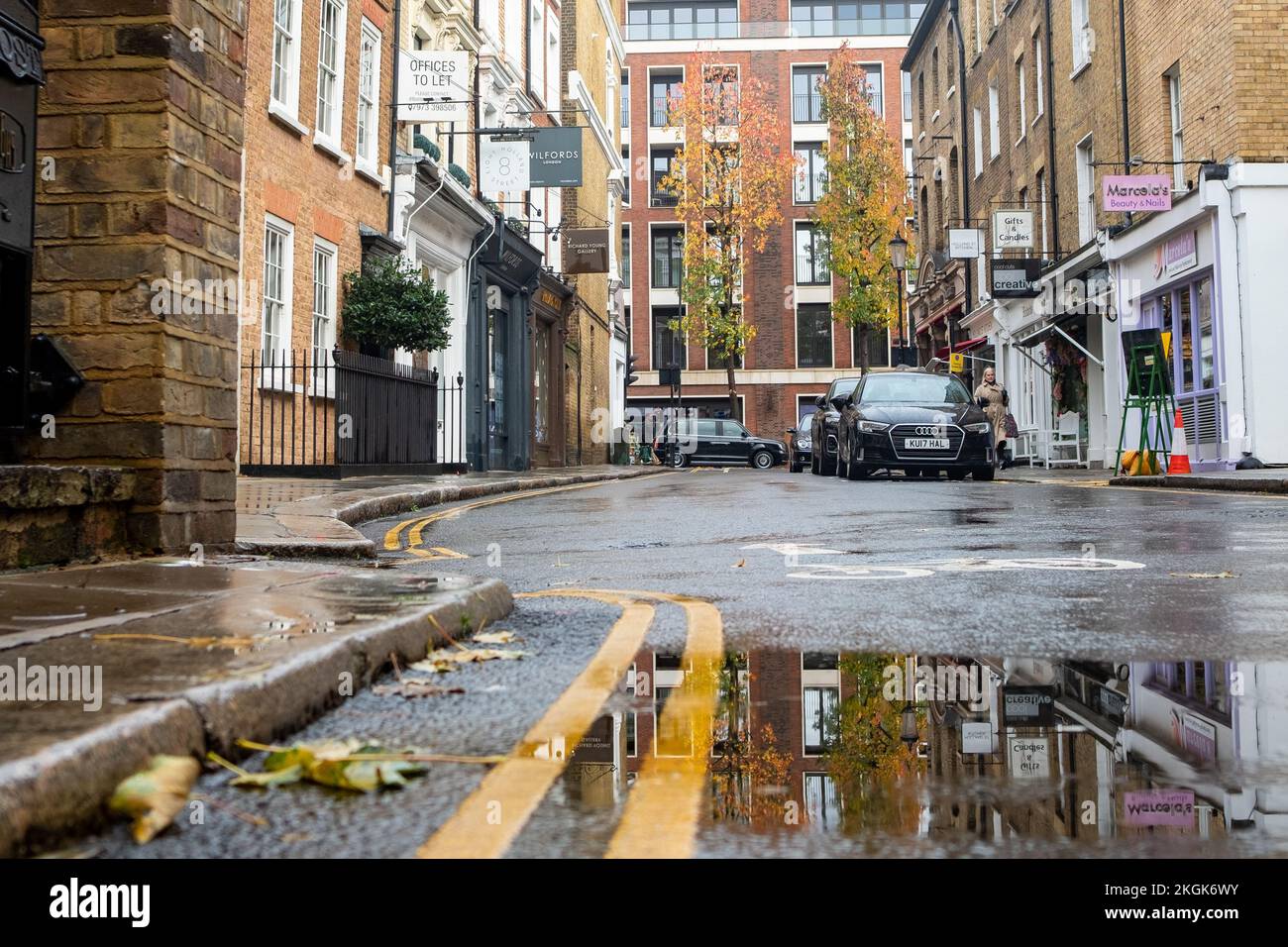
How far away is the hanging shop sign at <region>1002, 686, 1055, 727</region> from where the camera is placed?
2.57m

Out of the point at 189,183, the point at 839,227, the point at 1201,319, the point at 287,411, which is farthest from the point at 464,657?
the point at 839,227

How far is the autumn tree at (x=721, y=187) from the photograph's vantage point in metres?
44.0

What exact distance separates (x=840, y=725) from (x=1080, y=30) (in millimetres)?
26649

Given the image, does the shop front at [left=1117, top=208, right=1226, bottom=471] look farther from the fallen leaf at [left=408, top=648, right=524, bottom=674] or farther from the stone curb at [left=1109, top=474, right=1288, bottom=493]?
the fallen leaf at [left=408, top=648, right=524, bottom=674]

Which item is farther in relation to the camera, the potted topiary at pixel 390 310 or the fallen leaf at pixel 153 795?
the potted topiary at pixel 390 310

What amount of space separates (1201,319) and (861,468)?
652cm

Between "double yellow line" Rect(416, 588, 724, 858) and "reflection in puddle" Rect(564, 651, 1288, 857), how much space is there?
0.10 ft

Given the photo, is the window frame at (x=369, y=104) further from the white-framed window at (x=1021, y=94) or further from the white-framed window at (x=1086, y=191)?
the white-framed window at (x=1021, y=94)

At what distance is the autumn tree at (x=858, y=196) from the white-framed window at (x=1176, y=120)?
22.0m

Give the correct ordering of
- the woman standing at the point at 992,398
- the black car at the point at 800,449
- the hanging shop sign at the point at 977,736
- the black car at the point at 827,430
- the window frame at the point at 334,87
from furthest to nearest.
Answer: the black car at the point at 800,449, the woman standing at the point at 992,398, the black car at the point at 827,430, the window frame at the point at 334,87, the hanging shop sign at the point at 977,736

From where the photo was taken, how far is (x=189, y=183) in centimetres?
539

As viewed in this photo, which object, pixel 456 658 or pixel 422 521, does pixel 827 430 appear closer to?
pixel 422 521

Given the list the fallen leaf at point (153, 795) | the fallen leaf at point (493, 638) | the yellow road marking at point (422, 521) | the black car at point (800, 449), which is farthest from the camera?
the black car at point (800, 449)

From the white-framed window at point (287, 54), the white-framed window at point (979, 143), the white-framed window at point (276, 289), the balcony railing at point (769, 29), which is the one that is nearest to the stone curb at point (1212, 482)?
the white-framed window at point (276, 289)
